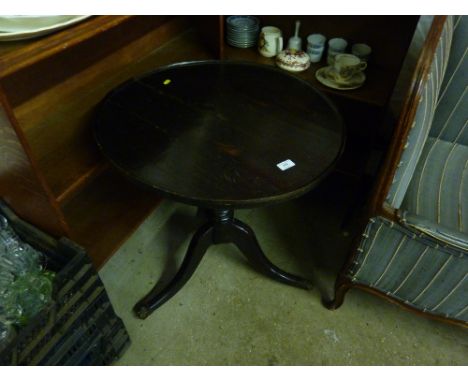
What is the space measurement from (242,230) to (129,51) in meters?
0.76

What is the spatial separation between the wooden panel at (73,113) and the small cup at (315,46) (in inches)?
16.9

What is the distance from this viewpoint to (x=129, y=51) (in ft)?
4.47

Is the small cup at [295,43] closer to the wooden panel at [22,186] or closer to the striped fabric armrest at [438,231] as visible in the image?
the striped fabric armrest at [438,231]

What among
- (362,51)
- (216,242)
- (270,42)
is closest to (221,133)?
(216,242)

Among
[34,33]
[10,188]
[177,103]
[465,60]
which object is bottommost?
[10,188]

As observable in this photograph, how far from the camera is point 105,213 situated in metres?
1.32

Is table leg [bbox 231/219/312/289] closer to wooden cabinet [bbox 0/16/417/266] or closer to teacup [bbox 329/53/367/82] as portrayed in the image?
wooden cabinet [bbox 0/16/417/266]

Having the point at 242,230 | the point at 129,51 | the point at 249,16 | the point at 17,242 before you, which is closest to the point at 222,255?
the point at 242,230

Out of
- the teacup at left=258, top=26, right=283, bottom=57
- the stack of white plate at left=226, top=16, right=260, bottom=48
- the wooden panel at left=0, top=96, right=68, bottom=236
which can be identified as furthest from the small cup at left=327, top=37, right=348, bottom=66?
the wooden panel at left=0, top=96, right=68, bottom=236

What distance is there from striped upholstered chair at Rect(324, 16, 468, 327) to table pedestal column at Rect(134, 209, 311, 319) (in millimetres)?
218

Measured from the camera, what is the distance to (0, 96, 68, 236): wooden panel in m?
0.76

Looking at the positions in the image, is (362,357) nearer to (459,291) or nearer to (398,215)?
(459,291)

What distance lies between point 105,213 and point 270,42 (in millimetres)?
862

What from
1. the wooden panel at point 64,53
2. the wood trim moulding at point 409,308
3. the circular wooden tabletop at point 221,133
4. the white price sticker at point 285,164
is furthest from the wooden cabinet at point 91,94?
the wood trim moulding at point 409,308
